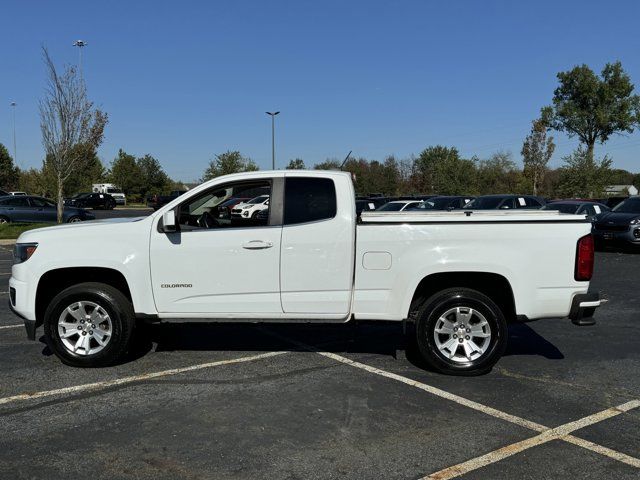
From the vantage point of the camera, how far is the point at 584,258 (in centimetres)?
505

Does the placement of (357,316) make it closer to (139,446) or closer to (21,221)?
(139,446)

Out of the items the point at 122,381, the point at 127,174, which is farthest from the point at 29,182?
the point at 122,381

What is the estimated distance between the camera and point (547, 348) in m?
6.24

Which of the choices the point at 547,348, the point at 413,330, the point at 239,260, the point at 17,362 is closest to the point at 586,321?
the point at 547,348

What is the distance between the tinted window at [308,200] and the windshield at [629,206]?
46.1 ft

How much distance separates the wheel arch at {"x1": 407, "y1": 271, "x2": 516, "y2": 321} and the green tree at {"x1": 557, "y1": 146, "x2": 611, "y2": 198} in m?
33.2

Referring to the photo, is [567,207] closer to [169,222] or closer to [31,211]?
[169,222]

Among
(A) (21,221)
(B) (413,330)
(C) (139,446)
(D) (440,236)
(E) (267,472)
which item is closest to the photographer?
(E) (267,472)

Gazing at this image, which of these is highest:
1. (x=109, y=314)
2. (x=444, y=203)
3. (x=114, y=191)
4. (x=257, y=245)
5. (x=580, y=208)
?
(x=114, y=191)

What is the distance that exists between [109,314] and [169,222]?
1.09m

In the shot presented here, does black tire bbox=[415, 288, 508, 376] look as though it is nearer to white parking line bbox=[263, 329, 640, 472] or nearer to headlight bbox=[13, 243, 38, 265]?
→ white parking line bbox=[263, 329, 640, 472]

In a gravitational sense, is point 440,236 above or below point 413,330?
above

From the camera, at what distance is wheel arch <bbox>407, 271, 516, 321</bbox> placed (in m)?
5.25

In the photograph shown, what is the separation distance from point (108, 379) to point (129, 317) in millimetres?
592
